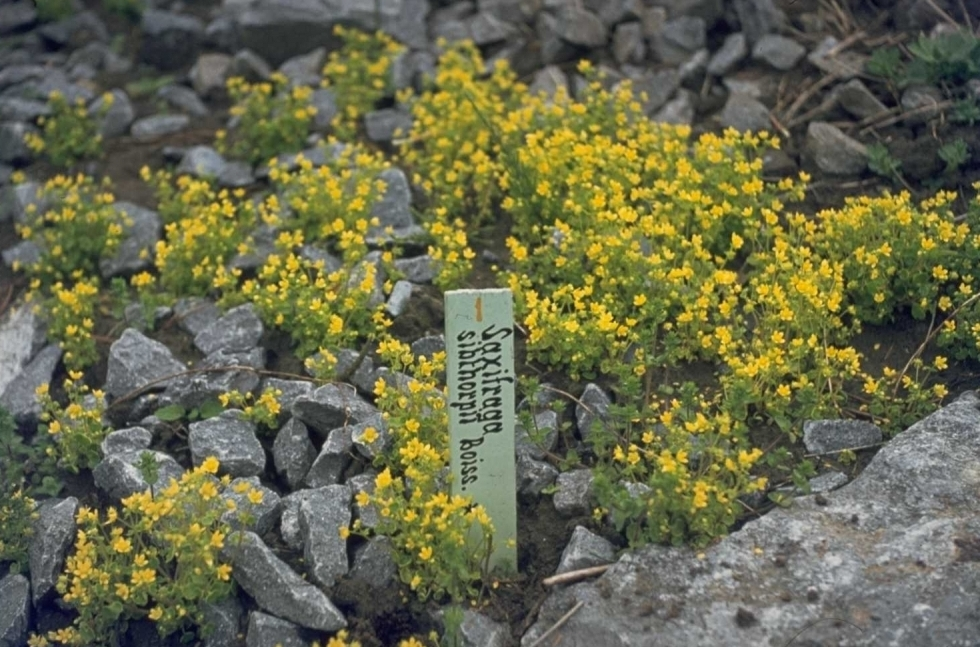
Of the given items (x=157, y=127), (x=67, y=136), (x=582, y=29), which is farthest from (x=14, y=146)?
(x=582, y=29)

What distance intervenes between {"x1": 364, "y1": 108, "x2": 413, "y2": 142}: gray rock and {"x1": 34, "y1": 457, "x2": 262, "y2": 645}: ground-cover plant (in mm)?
2876

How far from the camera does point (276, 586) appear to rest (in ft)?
12.1

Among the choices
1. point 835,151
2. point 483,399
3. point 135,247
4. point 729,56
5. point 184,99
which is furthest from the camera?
point 184,99

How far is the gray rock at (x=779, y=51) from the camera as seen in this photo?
622 cm

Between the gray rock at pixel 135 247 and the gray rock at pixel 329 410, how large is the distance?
4.85 feet

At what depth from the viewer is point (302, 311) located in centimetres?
462

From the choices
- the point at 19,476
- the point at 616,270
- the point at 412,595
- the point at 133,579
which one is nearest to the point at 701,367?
the point at 616,270

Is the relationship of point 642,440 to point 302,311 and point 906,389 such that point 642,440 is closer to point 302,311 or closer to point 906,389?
point 906,389

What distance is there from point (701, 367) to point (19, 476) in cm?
245

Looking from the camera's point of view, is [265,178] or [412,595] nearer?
[412,595]

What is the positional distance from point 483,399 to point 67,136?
3.92 meters

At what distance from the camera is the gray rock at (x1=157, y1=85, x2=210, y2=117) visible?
7000 mm

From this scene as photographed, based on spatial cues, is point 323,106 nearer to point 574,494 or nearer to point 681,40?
point 681,40

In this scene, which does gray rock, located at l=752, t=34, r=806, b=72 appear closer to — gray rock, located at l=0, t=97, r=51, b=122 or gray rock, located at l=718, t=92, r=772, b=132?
gray rock, located at l=718, t=92, r=772, b=132
